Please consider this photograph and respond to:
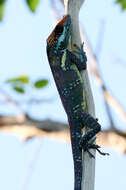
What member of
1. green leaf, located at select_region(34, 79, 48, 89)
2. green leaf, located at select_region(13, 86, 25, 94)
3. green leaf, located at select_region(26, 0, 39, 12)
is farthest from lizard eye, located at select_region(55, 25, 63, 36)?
green leaf, located at select_region(13, 86, 25, 94)

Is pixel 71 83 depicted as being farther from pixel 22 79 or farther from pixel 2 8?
pixel 22 79

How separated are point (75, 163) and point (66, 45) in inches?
44.8

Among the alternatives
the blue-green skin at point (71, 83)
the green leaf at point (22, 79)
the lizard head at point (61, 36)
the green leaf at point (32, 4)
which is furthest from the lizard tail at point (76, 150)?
the green leaf at point (22, 79)

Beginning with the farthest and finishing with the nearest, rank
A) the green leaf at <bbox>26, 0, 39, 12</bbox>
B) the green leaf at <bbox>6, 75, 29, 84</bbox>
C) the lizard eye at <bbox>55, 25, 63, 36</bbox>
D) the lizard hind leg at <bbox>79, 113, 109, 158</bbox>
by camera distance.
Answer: the green leaf at <bbox>6, 75, 29, 84</bbox> → the green leaf at <bbox>26, 0, 39, 12</bbox> → the lizard eye at <bbox>55, 25, 63, 36</bbox> → the lizard hind leg at <bbox>79, 113, 109, 158</bbox>

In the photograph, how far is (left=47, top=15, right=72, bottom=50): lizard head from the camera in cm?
521

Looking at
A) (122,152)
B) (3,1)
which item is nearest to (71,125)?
(3,1)

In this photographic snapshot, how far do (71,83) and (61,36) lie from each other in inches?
17.3

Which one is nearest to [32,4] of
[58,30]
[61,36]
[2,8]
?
[2,8]

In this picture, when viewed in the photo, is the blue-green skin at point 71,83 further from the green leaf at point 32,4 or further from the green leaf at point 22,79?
the green leaf at point 22,79

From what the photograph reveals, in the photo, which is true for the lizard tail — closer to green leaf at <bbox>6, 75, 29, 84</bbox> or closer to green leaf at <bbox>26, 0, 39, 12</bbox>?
green leaf at <bbox>26, 0, 39, 12</bbox>

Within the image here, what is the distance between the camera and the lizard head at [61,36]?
5.21 metres

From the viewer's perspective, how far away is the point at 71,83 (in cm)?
548

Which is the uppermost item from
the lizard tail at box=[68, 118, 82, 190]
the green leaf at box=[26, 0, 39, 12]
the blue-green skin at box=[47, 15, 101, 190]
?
the green leaf at box=[26, 0, 39, 12]

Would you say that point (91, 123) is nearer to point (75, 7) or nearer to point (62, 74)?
point (62, 74)
